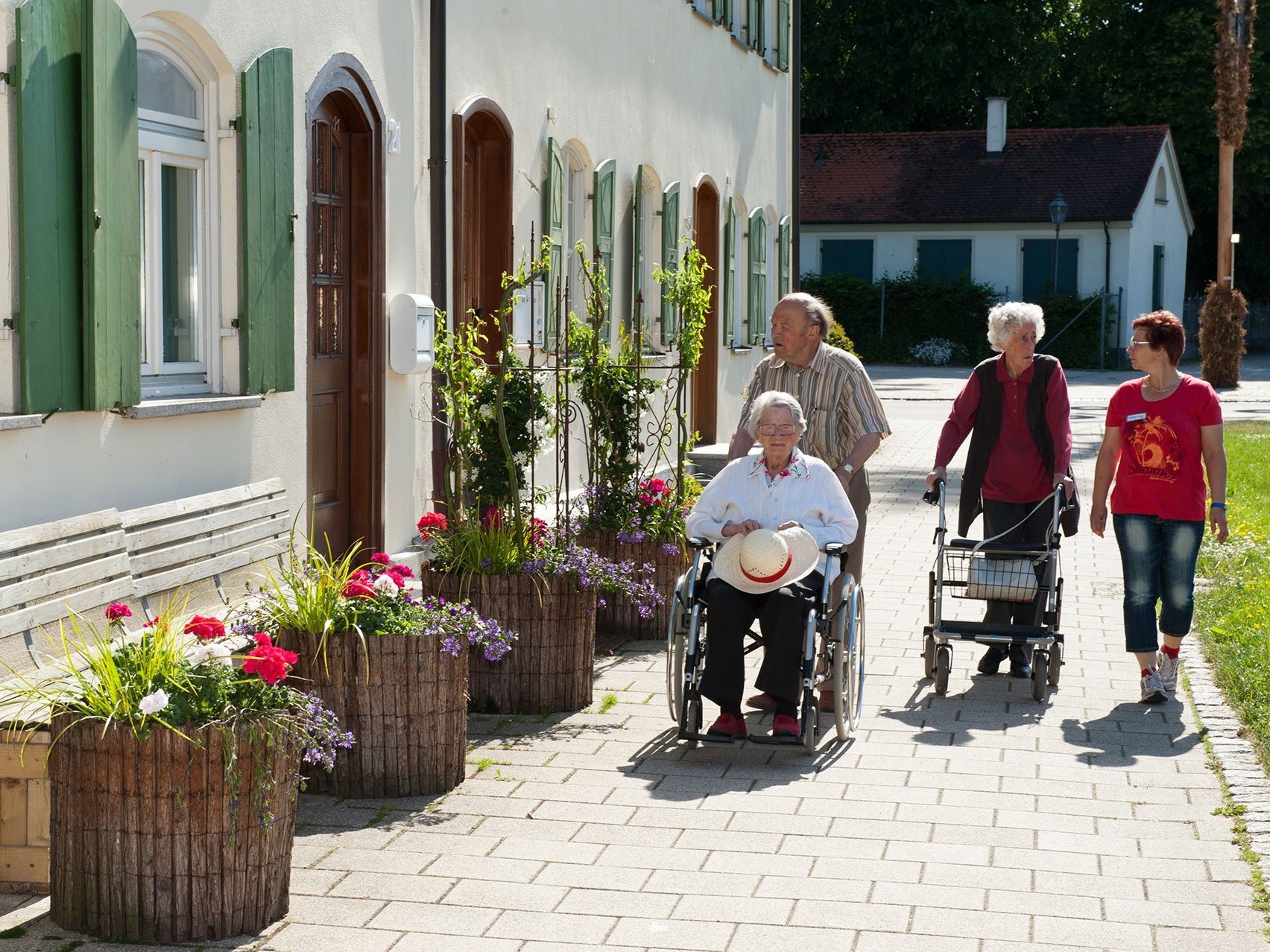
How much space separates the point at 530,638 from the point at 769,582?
3.76ft

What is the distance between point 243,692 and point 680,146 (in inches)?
450

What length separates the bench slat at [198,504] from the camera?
6375 millimetres

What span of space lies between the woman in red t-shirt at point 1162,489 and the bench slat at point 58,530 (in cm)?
403

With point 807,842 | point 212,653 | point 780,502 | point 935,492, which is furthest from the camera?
point 935,492

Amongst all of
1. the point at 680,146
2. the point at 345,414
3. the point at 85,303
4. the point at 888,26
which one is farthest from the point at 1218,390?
the point at 85,303

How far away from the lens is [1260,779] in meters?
6.21

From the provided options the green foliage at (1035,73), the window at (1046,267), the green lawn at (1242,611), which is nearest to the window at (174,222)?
the green lawn at (1242,611)

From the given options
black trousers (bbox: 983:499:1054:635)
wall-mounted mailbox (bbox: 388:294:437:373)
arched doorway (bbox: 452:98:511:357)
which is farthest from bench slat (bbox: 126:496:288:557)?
arched doorway (bbox: 452:98:511:357)

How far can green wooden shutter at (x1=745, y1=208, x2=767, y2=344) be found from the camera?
18609 mm

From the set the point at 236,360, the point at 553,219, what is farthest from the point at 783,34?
the point at 236,360

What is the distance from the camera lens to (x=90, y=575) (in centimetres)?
591

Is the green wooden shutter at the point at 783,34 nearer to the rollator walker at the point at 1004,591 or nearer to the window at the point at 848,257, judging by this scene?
the rollator walker at the point at 1004,591

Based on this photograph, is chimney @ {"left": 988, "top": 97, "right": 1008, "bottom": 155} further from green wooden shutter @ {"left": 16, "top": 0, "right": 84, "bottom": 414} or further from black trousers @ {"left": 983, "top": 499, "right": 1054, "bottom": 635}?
green wooden shutter @ {"left": 16, "top": 0, "right": 84, "bottom": 414}

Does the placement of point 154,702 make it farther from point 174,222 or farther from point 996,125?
point 996,125
